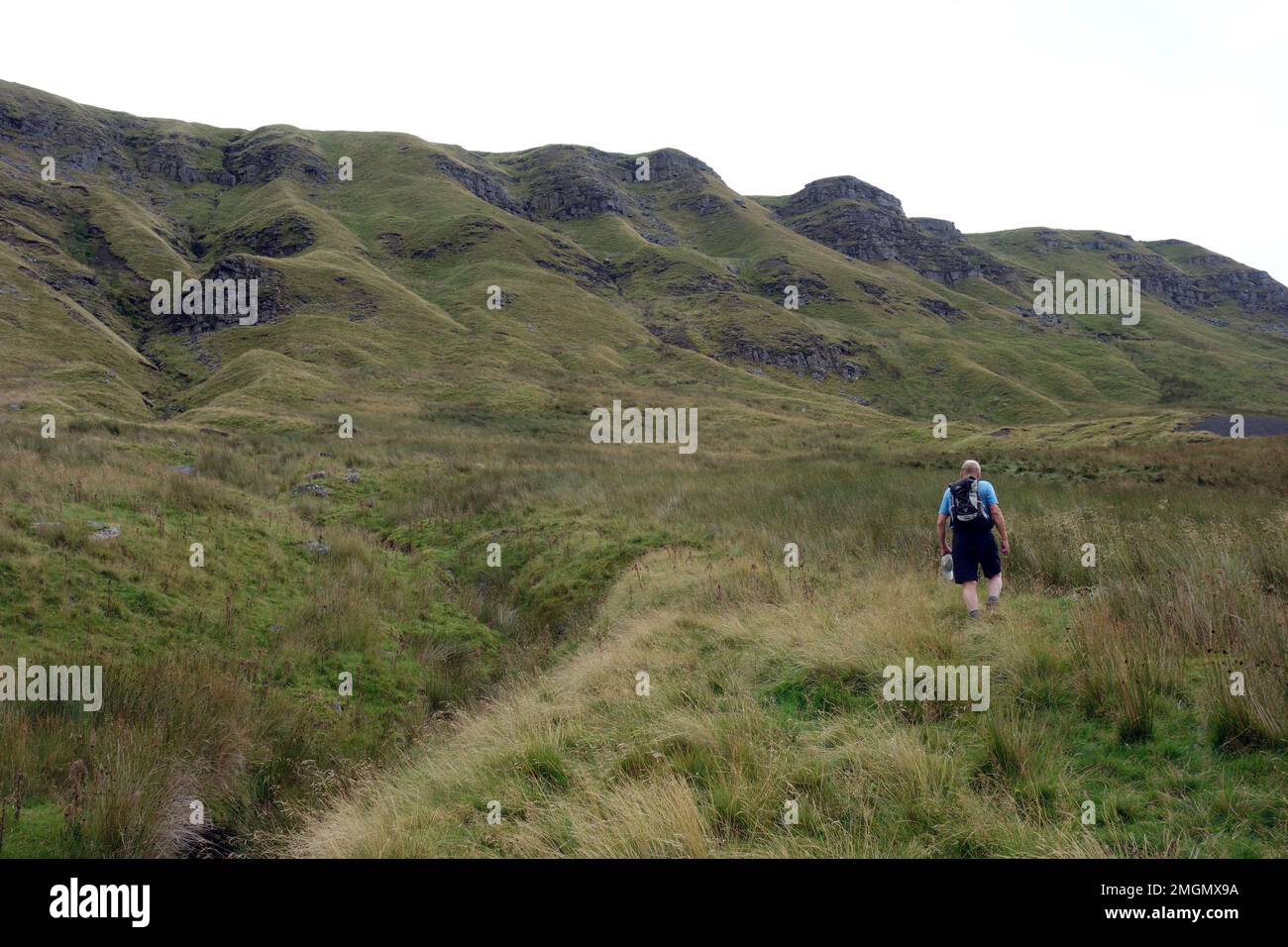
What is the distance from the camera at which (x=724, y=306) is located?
3652 inches

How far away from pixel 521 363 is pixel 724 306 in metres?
43.2

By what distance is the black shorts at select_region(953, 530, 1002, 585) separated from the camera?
23.2ft

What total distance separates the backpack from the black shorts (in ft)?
0.29

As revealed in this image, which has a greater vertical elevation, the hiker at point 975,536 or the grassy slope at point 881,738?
the hiker at point 975,536

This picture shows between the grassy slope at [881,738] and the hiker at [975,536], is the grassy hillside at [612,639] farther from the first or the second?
the hiker at [975,536]

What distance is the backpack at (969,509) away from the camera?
23.3 ft

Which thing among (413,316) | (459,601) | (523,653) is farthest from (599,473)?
(413,316)

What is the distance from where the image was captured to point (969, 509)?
7109 millimetres

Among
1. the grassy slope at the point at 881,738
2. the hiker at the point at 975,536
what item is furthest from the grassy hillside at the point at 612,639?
the hiker at the point at 975,536

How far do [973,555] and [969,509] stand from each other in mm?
540

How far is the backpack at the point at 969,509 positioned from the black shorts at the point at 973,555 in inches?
3.4

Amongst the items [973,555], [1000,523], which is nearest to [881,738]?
[973,555]

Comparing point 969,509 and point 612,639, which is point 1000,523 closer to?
point 969,509
